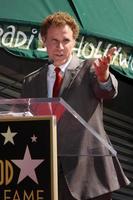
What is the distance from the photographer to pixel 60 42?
3115mm

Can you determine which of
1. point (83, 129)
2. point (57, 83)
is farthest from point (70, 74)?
point (83, 129)

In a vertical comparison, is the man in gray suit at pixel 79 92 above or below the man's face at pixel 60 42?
below

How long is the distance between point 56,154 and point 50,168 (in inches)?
Answer: 2.4

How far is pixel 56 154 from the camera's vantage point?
2457mm

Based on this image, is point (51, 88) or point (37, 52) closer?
point (51, 88)

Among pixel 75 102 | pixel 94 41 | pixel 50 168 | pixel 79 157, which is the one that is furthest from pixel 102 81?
pixel 94 41

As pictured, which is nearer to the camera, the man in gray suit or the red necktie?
the man in gray suit

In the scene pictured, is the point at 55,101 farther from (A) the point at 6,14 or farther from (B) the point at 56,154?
(A) the point at 6,14

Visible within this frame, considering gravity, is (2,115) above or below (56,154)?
above

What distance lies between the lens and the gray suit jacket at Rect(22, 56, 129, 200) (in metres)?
2.61

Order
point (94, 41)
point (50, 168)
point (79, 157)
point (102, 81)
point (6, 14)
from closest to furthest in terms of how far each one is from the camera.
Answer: point (50, 168), point (79, 157), point (102, 81), point (6, 14), point (94, 41)

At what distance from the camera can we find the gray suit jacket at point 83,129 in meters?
2.61

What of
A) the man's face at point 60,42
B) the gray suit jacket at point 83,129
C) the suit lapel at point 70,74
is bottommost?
the gray suit jacket at point 83,129

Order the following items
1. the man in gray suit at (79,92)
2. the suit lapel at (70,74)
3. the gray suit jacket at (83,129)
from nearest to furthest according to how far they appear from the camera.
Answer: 1. the gray suit jacket at (83,129)
2. the man in gray suit at (79,92)
3. the suit lapel at (70,74)
